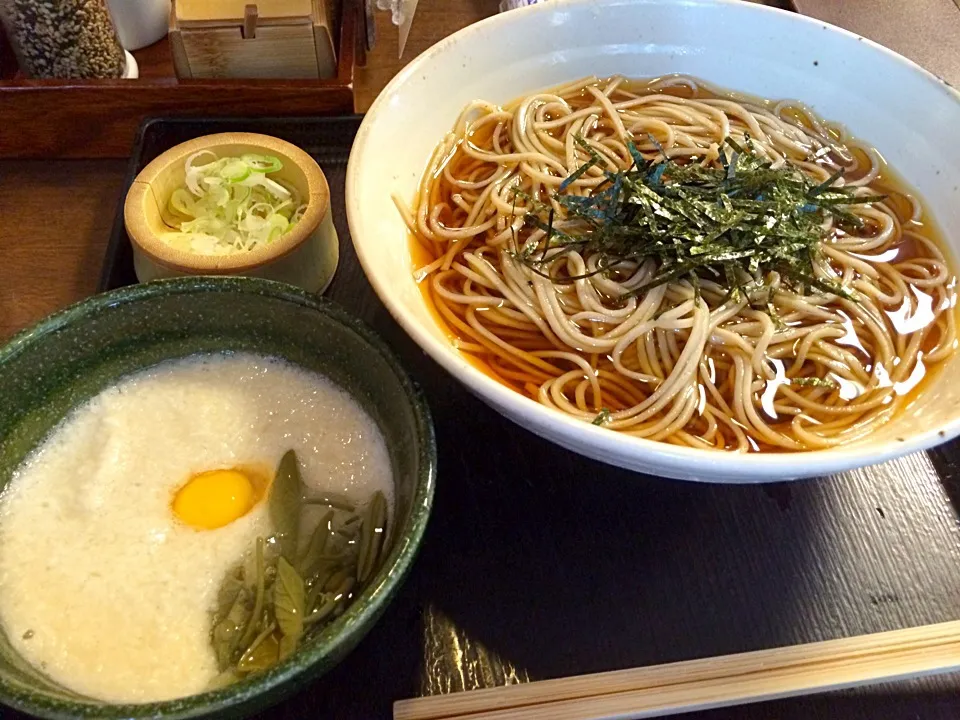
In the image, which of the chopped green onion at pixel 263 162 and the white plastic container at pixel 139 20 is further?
the white plastic container at pixel 139 20

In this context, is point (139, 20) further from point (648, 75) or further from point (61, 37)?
point (648, 75)

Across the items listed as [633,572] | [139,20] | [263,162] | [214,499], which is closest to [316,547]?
[214,499]

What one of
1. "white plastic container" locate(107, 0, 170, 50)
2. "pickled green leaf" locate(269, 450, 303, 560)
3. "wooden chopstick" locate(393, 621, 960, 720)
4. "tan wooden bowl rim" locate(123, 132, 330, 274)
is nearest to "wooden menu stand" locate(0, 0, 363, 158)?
"tan wooden bowl rim" locate(123, 132, 330, 274)

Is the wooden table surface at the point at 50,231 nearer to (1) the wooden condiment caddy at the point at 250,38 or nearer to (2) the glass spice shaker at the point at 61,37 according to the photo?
(2) the glass spice shaker at the point at 61,37

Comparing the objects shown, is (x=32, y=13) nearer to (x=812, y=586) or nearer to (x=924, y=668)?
(x=812, y=586)

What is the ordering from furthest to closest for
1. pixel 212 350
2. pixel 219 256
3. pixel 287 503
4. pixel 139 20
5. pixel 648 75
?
1. pixel 139 20
2. pixel 648 75
3. pixel 219 256
4. pixel 212 350
5. pixel 287 503

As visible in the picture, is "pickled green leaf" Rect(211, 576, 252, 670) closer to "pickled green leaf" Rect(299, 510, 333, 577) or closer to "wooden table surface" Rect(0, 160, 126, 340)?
"pickled green leaf" Rect(299, 510, 333, 577)

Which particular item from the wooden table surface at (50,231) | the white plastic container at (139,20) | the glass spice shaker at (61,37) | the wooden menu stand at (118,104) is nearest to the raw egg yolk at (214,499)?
the wooden table surface at (50,231)

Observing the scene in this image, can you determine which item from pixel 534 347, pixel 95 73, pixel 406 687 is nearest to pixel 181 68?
pixel 95 73
